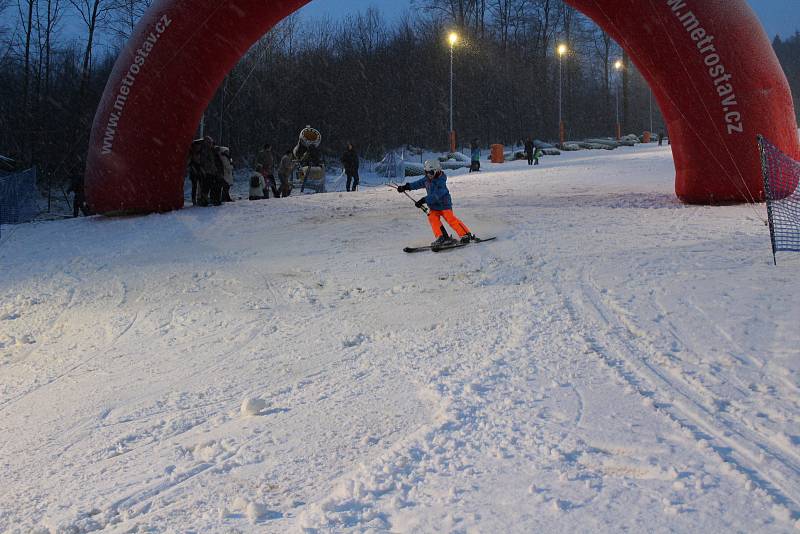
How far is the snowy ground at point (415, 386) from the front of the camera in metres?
2.95

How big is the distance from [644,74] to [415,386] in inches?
312

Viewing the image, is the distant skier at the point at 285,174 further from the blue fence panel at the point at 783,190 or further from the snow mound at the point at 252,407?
the snow mound at the point at 252,407

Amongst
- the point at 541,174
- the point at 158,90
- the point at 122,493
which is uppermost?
the point at 158,90

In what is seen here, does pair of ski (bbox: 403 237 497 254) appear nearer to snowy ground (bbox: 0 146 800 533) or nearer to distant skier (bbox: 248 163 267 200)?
snowy ground (bbox: 0 146 800 533)

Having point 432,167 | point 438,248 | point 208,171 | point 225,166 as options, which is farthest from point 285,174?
point 438,248

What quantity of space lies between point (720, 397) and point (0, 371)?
5287 mm

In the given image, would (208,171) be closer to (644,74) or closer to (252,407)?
(644,74)

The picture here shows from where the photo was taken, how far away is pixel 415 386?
441cm

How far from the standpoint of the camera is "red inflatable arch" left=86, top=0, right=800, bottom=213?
965cm

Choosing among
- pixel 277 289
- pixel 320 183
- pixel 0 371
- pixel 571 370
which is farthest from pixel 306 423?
pixel 320 183

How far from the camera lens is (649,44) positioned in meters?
9.94

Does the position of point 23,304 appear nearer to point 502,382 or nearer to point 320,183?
point 502,382

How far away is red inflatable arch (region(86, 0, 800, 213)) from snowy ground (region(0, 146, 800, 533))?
1.40 m

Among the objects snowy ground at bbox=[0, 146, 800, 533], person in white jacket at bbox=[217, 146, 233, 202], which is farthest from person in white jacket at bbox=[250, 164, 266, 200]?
snowy ground at bbox=[0, 146, 800, 533]
